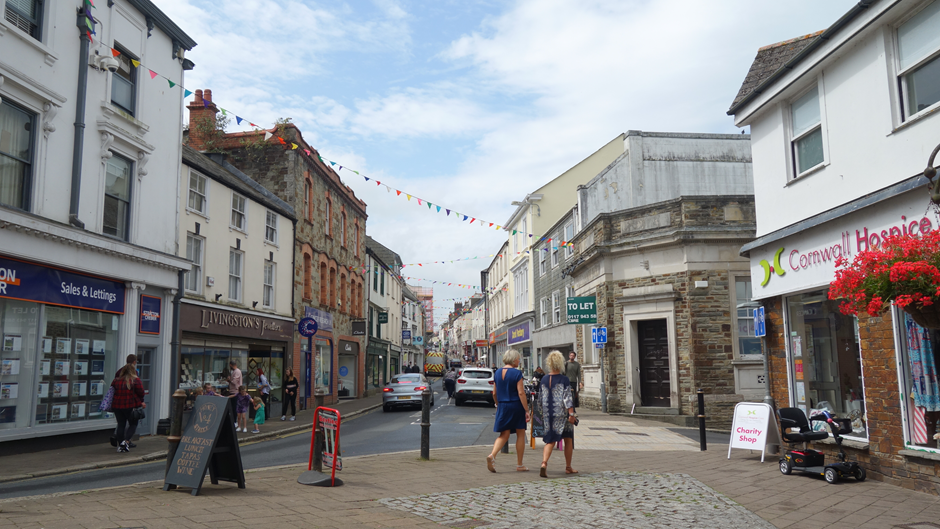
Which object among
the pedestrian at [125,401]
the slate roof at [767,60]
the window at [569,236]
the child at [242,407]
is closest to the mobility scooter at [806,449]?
the slate roof at [767,60]

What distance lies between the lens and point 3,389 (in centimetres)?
1142

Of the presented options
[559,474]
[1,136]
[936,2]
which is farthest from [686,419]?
[1,136]

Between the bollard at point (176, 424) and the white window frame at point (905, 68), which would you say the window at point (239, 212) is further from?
the white window frame at point (905, 68)

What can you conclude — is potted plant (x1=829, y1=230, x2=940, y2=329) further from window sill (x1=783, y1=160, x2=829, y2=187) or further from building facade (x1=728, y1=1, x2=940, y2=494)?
window sill (x1=783, y1=160, x2=829, y2=187)

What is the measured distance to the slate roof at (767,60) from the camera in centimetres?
1136

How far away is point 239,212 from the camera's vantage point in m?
20.6

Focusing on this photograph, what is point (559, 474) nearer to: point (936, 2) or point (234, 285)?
point (936, 2)

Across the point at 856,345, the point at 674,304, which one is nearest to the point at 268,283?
the point at 674,304

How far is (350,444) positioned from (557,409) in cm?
600

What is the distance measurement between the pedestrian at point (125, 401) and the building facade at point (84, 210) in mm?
1374

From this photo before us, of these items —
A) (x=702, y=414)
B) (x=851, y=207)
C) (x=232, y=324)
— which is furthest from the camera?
(x=232, y=324)

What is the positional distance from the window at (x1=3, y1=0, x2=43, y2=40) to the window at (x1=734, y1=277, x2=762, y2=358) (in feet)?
55.4

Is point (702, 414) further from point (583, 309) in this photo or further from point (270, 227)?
point (270, 227)

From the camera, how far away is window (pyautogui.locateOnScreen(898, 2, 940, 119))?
7.51 meters
